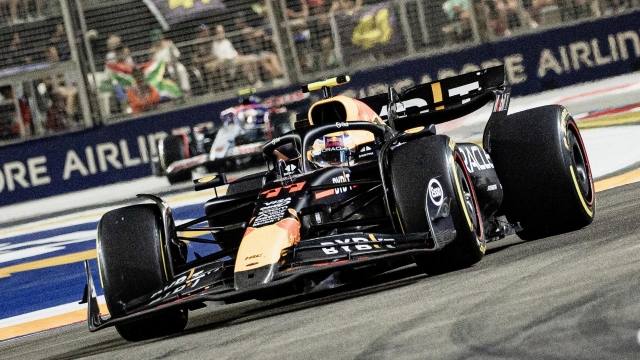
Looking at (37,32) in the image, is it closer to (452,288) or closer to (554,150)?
(554,150)

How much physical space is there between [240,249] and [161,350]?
757 mm

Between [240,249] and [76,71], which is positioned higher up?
[76,71]

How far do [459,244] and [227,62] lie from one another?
1378 centimetres

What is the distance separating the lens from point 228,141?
18453 millimetres

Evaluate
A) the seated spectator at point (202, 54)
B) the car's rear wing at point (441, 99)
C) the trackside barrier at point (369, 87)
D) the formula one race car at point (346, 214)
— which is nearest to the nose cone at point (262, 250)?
the formula one race car at point (346, 214)

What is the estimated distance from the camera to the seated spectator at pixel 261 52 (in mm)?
19562

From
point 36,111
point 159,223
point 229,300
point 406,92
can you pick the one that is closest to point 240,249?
point 229,300

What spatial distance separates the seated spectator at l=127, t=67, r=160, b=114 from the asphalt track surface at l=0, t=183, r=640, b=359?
11.9 m

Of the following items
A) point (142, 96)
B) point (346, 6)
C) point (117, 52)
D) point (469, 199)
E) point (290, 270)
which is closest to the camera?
point (290, 270)

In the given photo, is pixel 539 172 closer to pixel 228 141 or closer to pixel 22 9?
pixel 228 141

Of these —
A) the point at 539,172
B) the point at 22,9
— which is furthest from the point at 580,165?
the point at 22,9

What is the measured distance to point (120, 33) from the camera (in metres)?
19.6

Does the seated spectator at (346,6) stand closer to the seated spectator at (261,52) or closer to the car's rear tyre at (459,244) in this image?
the seated spectator at (261,52)

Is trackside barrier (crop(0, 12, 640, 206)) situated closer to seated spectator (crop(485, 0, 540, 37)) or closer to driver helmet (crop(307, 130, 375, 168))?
seated spectator (crop(485, 0, 540, 37))
